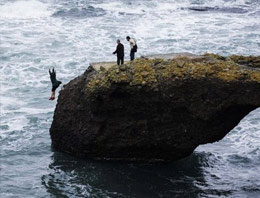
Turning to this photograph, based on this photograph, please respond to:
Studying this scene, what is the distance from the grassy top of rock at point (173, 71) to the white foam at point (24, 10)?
94.8 ft

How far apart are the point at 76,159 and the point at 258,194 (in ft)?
22.0

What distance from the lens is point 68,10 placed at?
174 ft

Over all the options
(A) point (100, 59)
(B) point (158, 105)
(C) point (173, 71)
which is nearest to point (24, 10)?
(A) point (100, 59)

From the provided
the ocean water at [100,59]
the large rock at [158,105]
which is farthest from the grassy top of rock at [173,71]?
the ocean water at [100,59]

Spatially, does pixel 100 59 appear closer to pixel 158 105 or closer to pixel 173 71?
pixel 158 105

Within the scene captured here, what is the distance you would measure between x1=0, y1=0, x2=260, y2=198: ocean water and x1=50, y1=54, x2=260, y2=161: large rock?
84 cm

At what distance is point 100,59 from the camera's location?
38.5 m

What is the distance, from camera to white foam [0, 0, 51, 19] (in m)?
51.8

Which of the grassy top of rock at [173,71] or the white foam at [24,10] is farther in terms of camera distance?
the white foam at [24,10]

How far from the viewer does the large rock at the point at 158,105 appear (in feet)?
74.3

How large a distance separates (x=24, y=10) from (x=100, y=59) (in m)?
16.8

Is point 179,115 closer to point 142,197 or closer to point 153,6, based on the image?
point 142,197

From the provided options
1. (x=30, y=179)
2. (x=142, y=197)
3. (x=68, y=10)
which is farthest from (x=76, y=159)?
(x=68, y=10)

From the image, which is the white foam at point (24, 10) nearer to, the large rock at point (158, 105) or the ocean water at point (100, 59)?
the ocean water at point (100, 59)
